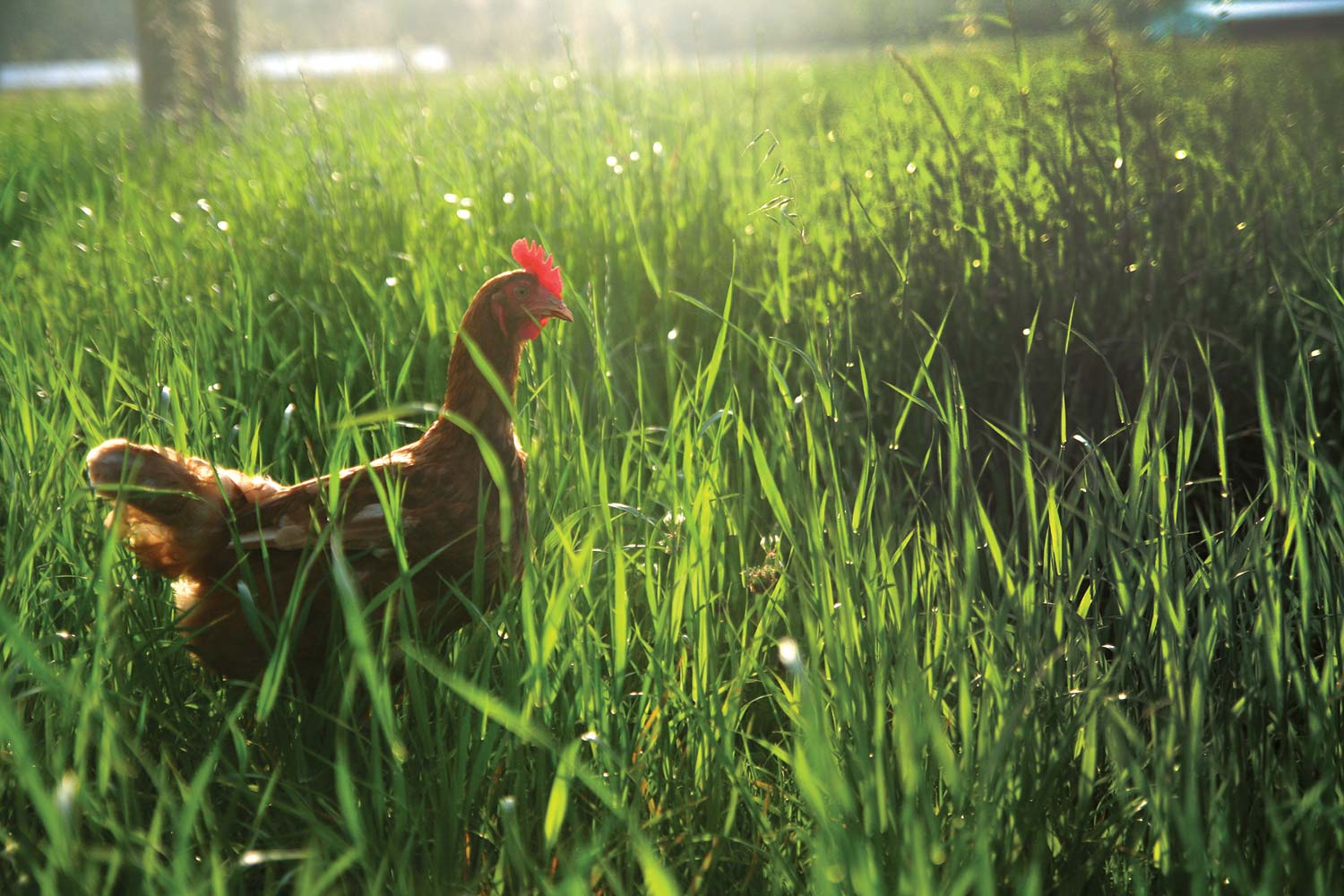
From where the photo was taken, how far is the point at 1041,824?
45.8 inches

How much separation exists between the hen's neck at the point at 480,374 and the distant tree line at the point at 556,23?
112 cm

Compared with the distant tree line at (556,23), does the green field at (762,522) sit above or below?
below

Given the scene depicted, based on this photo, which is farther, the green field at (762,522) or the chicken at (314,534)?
the chicken at (314,534)

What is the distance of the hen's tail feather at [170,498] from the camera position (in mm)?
1515

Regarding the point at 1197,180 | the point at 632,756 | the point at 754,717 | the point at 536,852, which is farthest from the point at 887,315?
the point at 536,852

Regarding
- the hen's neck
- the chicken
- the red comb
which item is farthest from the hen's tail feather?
the red comb

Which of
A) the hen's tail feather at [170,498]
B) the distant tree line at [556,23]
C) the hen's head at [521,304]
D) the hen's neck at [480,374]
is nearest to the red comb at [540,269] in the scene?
the hen's head at [521,304]

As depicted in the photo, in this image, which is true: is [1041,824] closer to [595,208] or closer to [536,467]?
[536,467]

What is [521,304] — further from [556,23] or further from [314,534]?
[556,23]

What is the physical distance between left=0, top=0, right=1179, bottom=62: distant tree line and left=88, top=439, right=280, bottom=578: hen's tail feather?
162 centimetres

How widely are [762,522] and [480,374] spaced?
0.69 m

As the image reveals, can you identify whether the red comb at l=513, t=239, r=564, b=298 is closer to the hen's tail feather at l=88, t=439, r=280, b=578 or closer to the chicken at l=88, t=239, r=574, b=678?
the chicken at l=88, t=239, r=574, b=678

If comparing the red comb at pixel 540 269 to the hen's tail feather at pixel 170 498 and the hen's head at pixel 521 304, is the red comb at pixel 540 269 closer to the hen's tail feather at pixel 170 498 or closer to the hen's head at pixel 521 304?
the hen's head at pixel 521 304

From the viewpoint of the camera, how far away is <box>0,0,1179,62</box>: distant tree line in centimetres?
344
